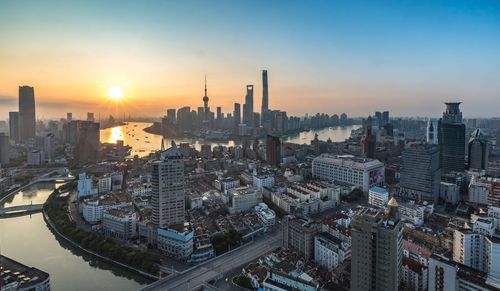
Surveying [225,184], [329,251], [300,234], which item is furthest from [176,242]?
[225,184]

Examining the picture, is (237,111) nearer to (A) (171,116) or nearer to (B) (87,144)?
(A) (171,116)

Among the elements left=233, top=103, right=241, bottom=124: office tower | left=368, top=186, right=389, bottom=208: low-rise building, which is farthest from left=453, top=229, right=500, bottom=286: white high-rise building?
left=233, top=103, right=241, bottom=124: office tower

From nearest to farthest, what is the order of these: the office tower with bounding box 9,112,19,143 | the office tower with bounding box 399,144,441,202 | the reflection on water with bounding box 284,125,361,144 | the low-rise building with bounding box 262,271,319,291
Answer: the low-rise building with bounding box 262,271,319,291 < the office tower with bounding box 399,144,441,202 < the office tower with bounding box 9,112,19,143 < the reflection on water with bounding box 284,125,361,144

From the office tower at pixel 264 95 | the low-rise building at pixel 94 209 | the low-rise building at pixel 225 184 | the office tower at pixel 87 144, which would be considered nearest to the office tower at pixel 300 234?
the low-rise building at pixel 225 184

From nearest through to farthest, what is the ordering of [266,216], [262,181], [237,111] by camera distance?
[266,216] → [262,181] → [237,111]

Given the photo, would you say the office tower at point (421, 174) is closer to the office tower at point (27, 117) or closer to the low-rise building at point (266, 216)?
the low-rise building at point (266, 216)

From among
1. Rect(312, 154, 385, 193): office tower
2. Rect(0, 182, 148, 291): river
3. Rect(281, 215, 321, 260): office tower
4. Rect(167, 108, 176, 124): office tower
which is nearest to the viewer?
Rect(0, 182, 148, 291): river

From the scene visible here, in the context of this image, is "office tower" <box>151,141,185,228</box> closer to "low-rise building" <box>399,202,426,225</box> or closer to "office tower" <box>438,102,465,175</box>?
"low-rise building" <box>399,202,426,225</box>
